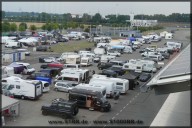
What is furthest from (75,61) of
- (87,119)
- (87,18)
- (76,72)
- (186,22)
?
(186,22)

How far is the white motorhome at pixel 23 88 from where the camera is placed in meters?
10.2

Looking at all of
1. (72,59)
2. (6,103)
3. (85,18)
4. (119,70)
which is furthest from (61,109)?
(85,18)

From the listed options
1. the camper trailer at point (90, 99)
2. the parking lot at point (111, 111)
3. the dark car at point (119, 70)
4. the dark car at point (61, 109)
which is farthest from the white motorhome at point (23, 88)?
the dark car at point (119, 70)

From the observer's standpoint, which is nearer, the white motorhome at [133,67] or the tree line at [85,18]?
the white motorhome at [133,67]

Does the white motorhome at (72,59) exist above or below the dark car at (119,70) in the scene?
above

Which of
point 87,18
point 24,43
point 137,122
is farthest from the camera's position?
point 87,18

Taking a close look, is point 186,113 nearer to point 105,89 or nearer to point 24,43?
point 105,89

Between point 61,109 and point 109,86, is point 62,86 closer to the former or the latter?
point 109,86

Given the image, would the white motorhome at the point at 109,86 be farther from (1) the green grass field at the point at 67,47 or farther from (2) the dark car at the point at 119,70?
(1) the green grass field at the point at 67,47

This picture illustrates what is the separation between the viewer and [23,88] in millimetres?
10242

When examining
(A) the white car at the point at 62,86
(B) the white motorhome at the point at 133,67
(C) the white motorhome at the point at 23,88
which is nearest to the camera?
(C) the white motorhome at the point at 23,88

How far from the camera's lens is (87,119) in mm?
8797

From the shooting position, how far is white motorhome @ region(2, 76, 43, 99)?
33.4 ft

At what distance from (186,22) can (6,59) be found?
84251mm
